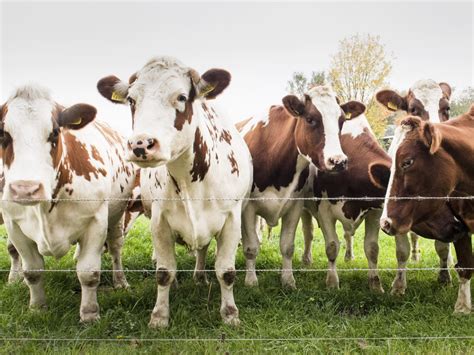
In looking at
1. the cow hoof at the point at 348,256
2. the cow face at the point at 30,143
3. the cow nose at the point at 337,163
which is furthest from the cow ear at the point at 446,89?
the cow face at the point at 30,143

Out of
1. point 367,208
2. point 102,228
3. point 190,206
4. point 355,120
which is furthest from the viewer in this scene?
point 355,120

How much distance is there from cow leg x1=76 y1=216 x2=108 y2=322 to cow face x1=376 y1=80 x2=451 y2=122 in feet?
12.3

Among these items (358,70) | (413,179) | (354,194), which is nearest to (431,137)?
(413,179)

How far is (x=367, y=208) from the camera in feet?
18.1

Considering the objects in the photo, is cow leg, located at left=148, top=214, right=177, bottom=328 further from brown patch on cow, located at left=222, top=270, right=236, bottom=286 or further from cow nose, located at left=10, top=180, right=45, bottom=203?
cow nose, located at left=10, top=180, right=45, bottom=203

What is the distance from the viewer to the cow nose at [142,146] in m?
3.25

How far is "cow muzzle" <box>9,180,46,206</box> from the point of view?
3.44 meters

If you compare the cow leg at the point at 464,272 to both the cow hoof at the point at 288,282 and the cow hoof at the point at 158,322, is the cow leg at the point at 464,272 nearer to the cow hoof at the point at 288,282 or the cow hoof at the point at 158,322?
the cow hoof at the point at 288,282

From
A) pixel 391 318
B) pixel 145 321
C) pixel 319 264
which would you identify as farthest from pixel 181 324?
pixel 319 264

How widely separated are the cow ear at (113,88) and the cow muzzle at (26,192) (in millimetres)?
1047

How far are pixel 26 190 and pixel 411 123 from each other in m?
3.24

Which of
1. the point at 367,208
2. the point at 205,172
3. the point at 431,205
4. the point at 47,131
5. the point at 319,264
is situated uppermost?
the point at 47,131

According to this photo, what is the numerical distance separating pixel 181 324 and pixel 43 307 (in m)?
1.48

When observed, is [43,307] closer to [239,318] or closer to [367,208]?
Answer: [239,318]
